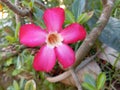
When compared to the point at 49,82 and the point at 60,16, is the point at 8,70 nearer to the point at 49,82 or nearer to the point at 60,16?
the point at 49,82

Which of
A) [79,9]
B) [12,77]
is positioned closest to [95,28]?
[79,9]

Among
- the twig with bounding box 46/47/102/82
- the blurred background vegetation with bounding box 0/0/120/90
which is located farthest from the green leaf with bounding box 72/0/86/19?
the twig with bounding box 46/47/102/82

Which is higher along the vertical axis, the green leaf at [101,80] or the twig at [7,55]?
the green leaf at [101,80]

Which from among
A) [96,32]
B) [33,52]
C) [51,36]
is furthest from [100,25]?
[33,52]

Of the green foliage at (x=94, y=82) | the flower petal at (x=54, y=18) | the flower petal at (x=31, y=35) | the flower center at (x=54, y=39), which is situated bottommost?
the green foliage at (x=94, y=82)

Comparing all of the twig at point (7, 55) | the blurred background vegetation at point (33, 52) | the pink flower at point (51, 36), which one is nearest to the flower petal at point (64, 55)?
the pink flower at point (51, 36)

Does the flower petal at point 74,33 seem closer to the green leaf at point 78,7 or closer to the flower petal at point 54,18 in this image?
the flower petal at point 54,18
